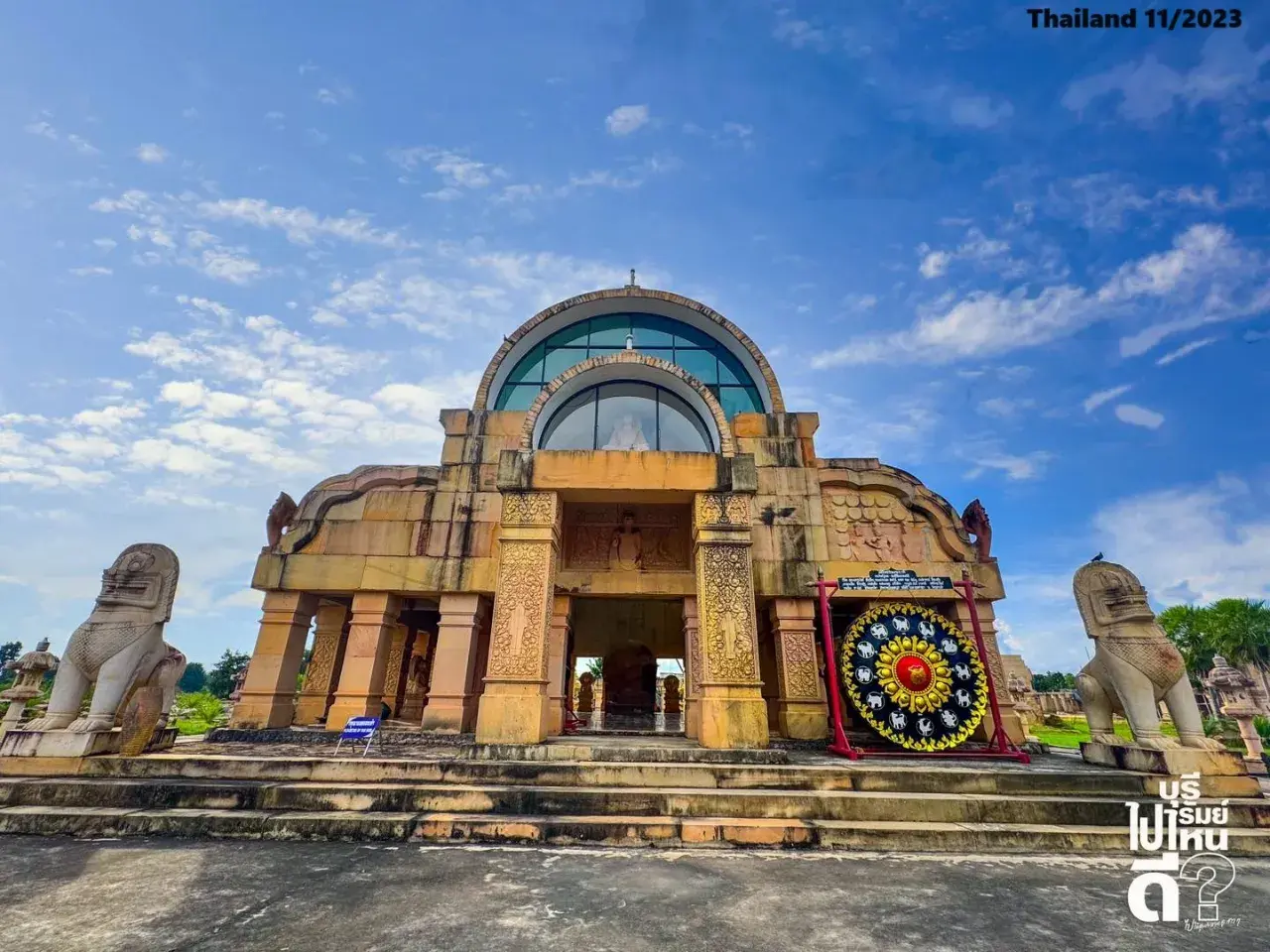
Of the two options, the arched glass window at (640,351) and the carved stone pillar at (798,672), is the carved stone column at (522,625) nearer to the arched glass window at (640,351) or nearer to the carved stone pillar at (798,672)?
the carved stone pillar at (798,672)

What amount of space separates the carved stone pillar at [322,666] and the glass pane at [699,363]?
429 inches

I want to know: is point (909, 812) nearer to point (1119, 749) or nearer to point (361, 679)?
point (1119, 749)

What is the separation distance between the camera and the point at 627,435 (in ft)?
45.3

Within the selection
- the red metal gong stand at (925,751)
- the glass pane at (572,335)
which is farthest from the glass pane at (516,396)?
the red metal gong stand at (925,751)

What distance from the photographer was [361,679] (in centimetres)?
1101

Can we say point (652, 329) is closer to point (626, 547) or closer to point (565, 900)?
point (626, 547)

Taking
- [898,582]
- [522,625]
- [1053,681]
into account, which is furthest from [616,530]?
[1053,681]

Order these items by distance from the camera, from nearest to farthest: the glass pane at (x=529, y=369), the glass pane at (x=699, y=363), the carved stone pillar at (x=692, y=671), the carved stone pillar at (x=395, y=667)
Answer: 1. the carved stone pillar at (x=692, y=671)
2. the glass pane at (x=529, y=369)
3. the glass pane at (x=699, y=363)
4. the carved stone pillar at (x=395, y=667)

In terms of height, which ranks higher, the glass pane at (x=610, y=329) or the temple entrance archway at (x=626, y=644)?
the glass pane at (x=610, y=329)

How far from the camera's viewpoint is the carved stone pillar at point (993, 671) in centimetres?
1047

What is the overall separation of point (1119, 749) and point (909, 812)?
Answer: 4.06 metres

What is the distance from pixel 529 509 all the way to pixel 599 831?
16.0 ft

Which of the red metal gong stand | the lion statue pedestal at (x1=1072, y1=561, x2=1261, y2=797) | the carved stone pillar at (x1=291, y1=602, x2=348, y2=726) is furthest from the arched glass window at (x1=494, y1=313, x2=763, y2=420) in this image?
the lion statue pedestal at (x1=1072, y1=561, x2=1261, y2=797)

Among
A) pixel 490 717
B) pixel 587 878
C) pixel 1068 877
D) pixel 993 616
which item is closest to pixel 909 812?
pixel 1068 877
